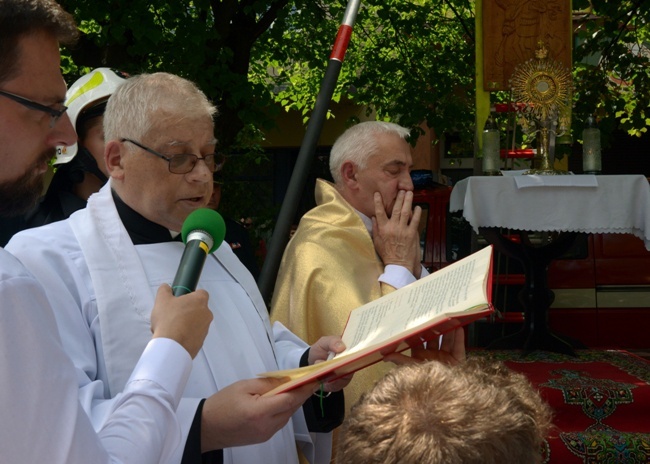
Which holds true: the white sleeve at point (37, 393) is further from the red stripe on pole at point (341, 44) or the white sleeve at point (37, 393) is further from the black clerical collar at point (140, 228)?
the red stripe on pole at point (341, 44)

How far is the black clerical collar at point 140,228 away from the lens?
7.82 feet

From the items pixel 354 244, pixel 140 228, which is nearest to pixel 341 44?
pixel 354 244

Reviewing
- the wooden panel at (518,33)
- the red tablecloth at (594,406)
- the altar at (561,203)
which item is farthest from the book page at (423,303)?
the wooden panel at (518,33)

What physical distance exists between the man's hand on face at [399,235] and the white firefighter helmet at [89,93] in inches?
47.1

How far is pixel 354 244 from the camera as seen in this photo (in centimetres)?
368

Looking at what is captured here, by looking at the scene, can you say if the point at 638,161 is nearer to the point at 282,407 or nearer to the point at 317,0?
A: the point at 317,0

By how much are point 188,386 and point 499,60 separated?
17.7ft

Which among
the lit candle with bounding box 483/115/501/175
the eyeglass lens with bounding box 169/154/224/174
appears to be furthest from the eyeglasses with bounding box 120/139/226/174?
the lit candle with bounding box 483/115/501/175

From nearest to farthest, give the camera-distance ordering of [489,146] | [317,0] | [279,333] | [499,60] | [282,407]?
[282,407] → [279,333] → [489,146] → [499,60] → [317,0]

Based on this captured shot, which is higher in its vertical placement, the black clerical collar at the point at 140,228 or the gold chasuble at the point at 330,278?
the black clerical collar at the point at 140,228

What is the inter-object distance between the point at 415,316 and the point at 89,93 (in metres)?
2.01

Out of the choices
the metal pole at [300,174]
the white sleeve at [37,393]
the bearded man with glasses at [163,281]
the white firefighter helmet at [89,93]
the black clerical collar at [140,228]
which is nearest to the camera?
the white sleeve at [37,393]

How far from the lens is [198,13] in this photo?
781cm

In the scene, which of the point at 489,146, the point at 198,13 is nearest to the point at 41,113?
the point at 489,146
